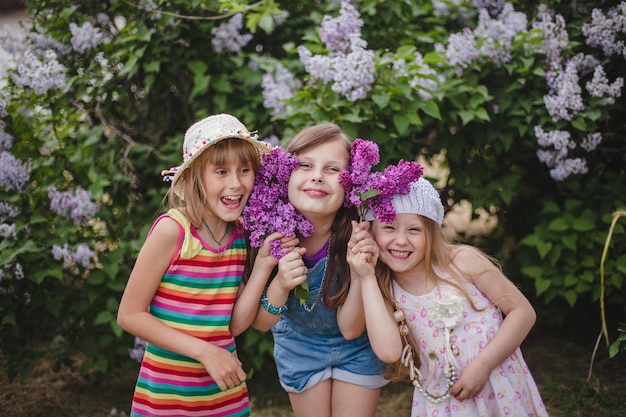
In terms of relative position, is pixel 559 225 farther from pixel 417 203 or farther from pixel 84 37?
pixel 84 37

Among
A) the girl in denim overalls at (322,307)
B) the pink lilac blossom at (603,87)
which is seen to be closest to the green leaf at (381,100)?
the girl in denim overalls at (322,307)

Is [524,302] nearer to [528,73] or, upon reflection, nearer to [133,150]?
[528,73]

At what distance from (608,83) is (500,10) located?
80 centimetres

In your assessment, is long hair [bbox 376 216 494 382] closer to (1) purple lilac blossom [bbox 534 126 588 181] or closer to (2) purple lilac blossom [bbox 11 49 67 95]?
(1) purple lilac blossom [bbox 534 126 588 181]

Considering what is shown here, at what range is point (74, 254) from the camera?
3.33m

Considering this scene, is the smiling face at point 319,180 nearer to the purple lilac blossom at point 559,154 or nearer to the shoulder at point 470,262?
the shoulder at point 470,262

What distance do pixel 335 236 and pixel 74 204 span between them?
1.68 metres

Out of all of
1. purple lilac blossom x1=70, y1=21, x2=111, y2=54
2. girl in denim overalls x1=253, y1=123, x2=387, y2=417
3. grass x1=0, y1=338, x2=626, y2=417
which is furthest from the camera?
purple lilac blossom x1=70, y1=21, x2=111, y2=54

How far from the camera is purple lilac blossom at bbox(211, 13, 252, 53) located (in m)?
3.77

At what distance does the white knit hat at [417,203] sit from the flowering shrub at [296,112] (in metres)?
0.90

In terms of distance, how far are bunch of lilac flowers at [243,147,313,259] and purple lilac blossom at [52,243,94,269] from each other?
4.59 feet

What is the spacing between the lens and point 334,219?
251cm

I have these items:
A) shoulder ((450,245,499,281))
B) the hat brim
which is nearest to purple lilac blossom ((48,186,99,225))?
the hat brim

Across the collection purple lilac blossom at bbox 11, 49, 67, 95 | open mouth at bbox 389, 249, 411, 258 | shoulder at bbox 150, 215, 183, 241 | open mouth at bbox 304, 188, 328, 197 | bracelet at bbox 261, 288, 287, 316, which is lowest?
bracelet at bbox 261, 288, 287, 316
